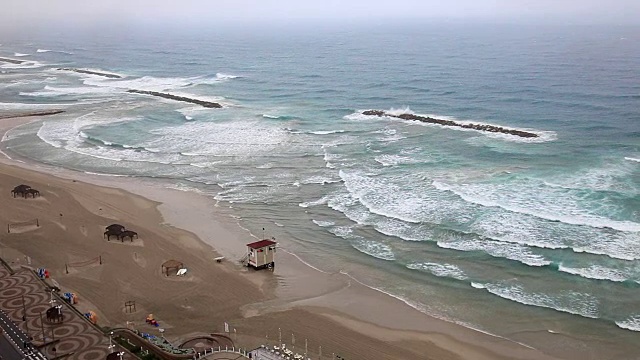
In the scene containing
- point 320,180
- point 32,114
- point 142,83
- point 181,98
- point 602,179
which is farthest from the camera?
point 142,83

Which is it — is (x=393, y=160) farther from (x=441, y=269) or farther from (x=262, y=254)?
(x=262, y=254)

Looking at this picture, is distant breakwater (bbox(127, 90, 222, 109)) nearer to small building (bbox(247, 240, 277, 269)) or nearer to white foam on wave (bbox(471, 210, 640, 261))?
small building (bbox(247, 240, 277, 269))

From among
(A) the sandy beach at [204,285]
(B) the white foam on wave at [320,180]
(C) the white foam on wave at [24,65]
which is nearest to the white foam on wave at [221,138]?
(B) the white foam on wave at [320,180]

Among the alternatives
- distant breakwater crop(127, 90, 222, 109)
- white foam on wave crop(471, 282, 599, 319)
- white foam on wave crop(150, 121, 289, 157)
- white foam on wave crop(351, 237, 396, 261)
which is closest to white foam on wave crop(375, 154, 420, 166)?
white foam on wave crop(150, 121, 289, 157)

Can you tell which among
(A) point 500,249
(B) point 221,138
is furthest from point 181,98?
(A) point 500,249

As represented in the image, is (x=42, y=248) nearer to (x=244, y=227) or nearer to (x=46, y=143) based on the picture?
(x=244, y=227)

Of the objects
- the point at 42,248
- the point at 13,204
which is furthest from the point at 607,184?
the point at 13,204
